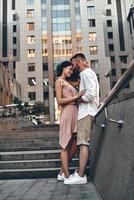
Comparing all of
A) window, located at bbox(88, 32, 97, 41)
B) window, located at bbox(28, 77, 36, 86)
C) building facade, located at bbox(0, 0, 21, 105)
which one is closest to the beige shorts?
window, located at bbox(28, 77, 36, 86)

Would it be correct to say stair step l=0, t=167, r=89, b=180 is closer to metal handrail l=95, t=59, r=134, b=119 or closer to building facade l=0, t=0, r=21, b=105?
metal handrail l=95, t=59, r=134, b=119

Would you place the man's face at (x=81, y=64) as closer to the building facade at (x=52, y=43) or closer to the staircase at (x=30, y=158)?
the staircase at (x=30, y=158)

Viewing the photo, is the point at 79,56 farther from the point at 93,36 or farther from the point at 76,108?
the point at 93,36

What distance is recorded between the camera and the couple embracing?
→ 432 centimetres

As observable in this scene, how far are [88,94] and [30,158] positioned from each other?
241cm

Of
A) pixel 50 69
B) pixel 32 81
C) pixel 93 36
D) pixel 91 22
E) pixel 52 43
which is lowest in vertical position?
pixel 32 81

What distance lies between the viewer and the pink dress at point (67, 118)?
460 cm

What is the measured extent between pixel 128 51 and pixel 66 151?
171ft

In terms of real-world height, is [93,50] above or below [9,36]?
below

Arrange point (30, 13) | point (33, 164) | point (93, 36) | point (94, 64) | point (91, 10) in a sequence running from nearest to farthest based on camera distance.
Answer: point (33, 164)
point (94, 64)
point (93, 36)
point (91, 10)
point (30, 13)

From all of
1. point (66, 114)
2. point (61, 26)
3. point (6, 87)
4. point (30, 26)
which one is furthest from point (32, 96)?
point (66, 114)

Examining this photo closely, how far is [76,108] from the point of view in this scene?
4738 mm

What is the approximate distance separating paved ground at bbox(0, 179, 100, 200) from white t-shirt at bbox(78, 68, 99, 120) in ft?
3.39

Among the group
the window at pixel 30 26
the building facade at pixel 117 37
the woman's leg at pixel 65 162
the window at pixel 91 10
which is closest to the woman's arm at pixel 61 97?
the woman's leg at pixel 65 162
